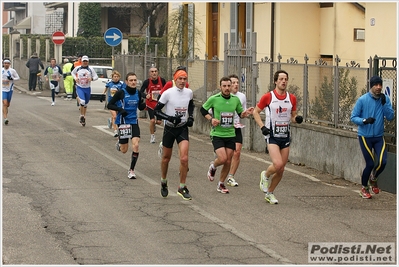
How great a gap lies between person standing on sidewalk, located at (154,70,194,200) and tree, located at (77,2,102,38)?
42.0 m

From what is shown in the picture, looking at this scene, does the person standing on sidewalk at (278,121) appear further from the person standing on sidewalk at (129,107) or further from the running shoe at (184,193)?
the person standing on sidewalk at (129,107)

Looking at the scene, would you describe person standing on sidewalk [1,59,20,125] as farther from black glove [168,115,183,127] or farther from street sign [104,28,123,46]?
black glove [168,115,183,127]

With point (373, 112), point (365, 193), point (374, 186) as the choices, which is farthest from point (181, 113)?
point (374, 186)

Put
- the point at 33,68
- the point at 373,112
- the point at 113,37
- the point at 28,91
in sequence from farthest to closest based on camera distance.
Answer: the point at 28,91, the point at 33,68, the point at 113,37, the point at 373,112

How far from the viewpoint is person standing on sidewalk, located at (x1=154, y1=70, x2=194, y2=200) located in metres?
12.5

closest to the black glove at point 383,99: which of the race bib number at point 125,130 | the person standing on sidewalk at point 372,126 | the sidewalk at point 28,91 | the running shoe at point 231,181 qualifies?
the person standing on sidewalk at point 372,126

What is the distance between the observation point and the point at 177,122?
41.1ft

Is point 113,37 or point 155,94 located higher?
point 113,37

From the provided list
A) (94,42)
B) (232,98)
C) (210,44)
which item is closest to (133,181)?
(232,98)

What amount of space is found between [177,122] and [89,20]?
42.8 meters

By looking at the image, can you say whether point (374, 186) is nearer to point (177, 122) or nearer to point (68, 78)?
point (177, 122)

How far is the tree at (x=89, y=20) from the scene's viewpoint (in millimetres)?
53844

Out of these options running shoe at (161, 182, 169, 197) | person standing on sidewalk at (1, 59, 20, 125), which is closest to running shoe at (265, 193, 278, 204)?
running shoe at (161, 182, 169, 197)

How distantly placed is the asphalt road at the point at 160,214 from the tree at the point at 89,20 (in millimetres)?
36635
